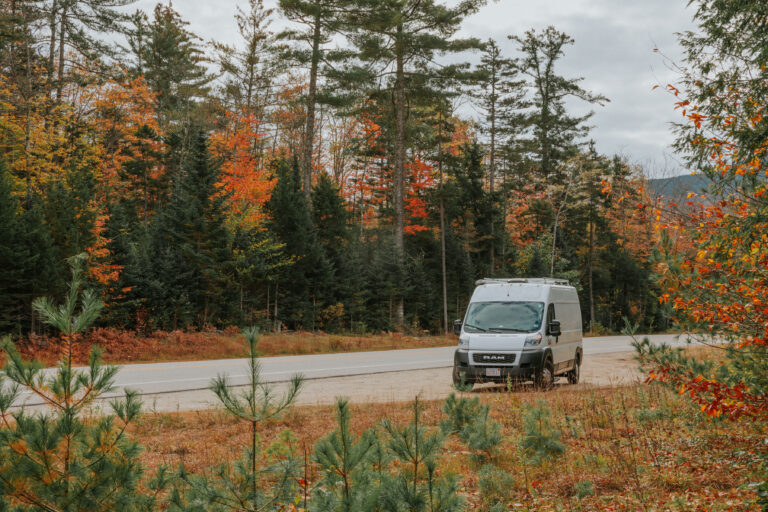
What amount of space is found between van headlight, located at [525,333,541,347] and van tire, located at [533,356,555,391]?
1.56 ft

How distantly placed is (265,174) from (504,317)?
1999cm

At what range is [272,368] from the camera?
1588cm

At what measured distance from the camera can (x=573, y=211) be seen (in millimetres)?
55125

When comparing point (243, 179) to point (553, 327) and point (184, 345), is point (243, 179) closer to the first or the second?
point (184, 345)

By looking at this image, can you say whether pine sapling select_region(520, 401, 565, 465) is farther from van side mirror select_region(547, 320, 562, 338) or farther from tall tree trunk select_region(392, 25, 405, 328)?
tall tree trunk select_region(392, 25, 405, 328)

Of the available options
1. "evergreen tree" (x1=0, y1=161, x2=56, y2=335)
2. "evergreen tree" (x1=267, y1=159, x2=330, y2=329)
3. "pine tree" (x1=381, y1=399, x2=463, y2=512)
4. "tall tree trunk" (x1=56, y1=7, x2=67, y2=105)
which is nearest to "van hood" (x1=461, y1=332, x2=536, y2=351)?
"pine tree" (x1=381, y1=399, x2=463, y2=512)

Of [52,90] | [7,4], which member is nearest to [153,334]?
[52,90]

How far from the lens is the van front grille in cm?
1252

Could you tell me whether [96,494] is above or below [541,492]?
above

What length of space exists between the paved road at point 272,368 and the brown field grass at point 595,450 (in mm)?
2166

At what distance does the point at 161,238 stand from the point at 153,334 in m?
5.27

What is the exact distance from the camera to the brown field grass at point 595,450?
5227 mm

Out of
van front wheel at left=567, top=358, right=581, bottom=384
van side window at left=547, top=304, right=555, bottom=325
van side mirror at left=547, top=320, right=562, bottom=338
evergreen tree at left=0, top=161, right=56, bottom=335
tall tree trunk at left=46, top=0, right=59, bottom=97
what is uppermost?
tall tree trunk at left=46, top=0, right=59, bottom=97

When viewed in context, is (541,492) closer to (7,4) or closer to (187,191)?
(187,191)
